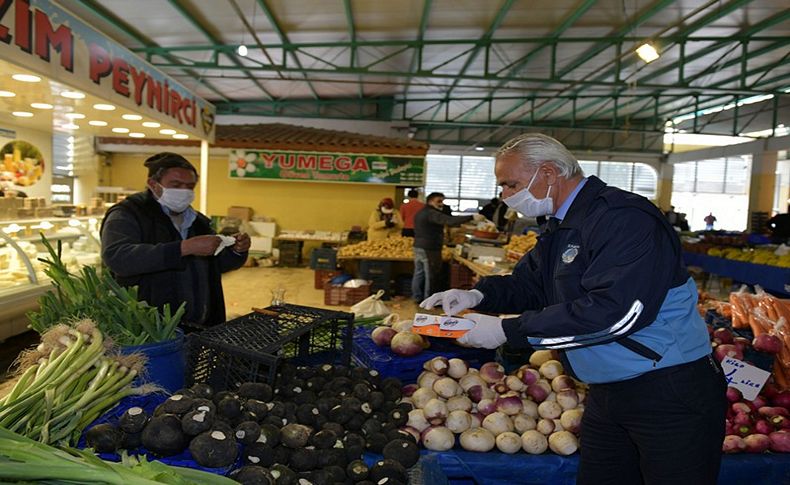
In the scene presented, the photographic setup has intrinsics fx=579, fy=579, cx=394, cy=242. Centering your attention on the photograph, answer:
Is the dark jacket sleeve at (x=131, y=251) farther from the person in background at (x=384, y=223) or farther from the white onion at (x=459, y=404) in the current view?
the person in background at (x=384, y=223)

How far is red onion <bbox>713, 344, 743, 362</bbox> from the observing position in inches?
128

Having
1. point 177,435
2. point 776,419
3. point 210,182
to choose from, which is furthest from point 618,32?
point 177,435

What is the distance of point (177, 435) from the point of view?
1812mm

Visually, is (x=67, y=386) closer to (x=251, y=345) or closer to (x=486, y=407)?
(x=251, y=345)

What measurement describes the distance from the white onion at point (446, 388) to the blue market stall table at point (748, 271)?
5.63m

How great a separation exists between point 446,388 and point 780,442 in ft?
5.53

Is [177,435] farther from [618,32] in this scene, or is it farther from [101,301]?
[618,32]

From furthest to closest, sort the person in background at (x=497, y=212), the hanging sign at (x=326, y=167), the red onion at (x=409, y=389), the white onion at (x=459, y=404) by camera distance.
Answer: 1. the person in background at (x=497, y=212)
2. the hanging sign at (x=326, y=167)
3. the red onion at (x=409, y=389)
4. the white onion at (x=459, y=404)

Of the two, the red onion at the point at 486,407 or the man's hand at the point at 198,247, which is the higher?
the man's hand at the point at 198,247

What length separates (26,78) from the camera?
16.4 ft

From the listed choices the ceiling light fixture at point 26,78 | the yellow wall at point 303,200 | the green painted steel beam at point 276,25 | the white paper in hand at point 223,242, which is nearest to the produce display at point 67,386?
the white paper in hand at point 223,242

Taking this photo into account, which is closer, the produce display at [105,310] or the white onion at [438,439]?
the produce display at [105,310]

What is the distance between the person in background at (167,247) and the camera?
3.14 m

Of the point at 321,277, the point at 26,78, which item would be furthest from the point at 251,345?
the point at 321,277
